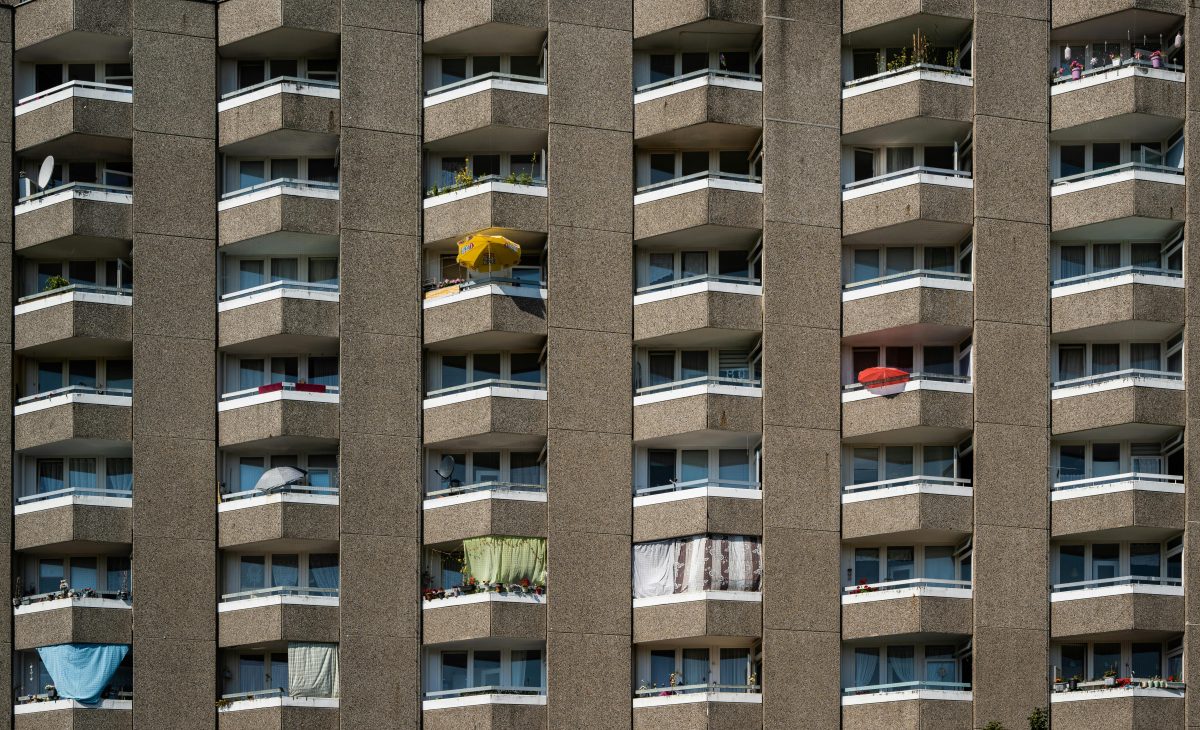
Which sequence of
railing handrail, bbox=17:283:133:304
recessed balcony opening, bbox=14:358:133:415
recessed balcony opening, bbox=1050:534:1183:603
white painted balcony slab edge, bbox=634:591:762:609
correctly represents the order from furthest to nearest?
recessed balcony opening, bbox=14:358:133:415, railing handrail, bbox=17:283:133:304, recessed balcony opening, bbox=1050:534:1183:603, white painted balcony slab edge, bbox=634:591:762:609

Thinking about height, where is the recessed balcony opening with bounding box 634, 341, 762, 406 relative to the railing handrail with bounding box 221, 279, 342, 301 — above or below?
below

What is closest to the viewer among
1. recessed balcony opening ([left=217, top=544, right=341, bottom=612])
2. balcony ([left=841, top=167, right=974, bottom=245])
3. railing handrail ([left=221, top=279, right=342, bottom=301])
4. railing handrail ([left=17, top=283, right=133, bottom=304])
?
recessed balcony opening ([left=217, top=544, right=341, bottom=612])

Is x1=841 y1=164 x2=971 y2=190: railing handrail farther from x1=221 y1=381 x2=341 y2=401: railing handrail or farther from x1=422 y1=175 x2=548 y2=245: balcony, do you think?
x1=221 y1=381 x2=341 y2=401: railing handrail

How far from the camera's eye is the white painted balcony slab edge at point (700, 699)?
255 feet

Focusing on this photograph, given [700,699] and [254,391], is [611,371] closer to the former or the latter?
[700,699]

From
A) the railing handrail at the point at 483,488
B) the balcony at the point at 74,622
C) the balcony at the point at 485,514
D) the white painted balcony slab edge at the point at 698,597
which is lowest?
the balcony at the point at 74,622

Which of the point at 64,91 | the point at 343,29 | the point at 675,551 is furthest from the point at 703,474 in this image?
the point at 64,91

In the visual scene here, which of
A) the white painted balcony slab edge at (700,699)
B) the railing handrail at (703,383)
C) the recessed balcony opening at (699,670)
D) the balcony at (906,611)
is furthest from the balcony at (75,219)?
the balcony at (906,611)

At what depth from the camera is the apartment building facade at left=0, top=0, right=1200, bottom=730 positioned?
7831 cm

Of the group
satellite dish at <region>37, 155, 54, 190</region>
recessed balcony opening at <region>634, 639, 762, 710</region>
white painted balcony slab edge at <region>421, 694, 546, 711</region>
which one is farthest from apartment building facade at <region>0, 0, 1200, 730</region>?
satellite dish at <region>37, 155, 54, 190</region>

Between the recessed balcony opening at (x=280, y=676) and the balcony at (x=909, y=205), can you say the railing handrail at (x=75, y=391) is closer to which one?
the recessed balcony opening at (x=280, y=676)

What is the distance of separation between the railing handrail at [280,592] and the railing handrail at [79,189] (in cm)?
1234

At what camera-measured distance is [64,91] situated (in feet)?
269

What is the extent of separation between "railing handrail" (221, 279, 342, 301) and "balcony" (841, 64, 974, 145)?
51.3 feet
